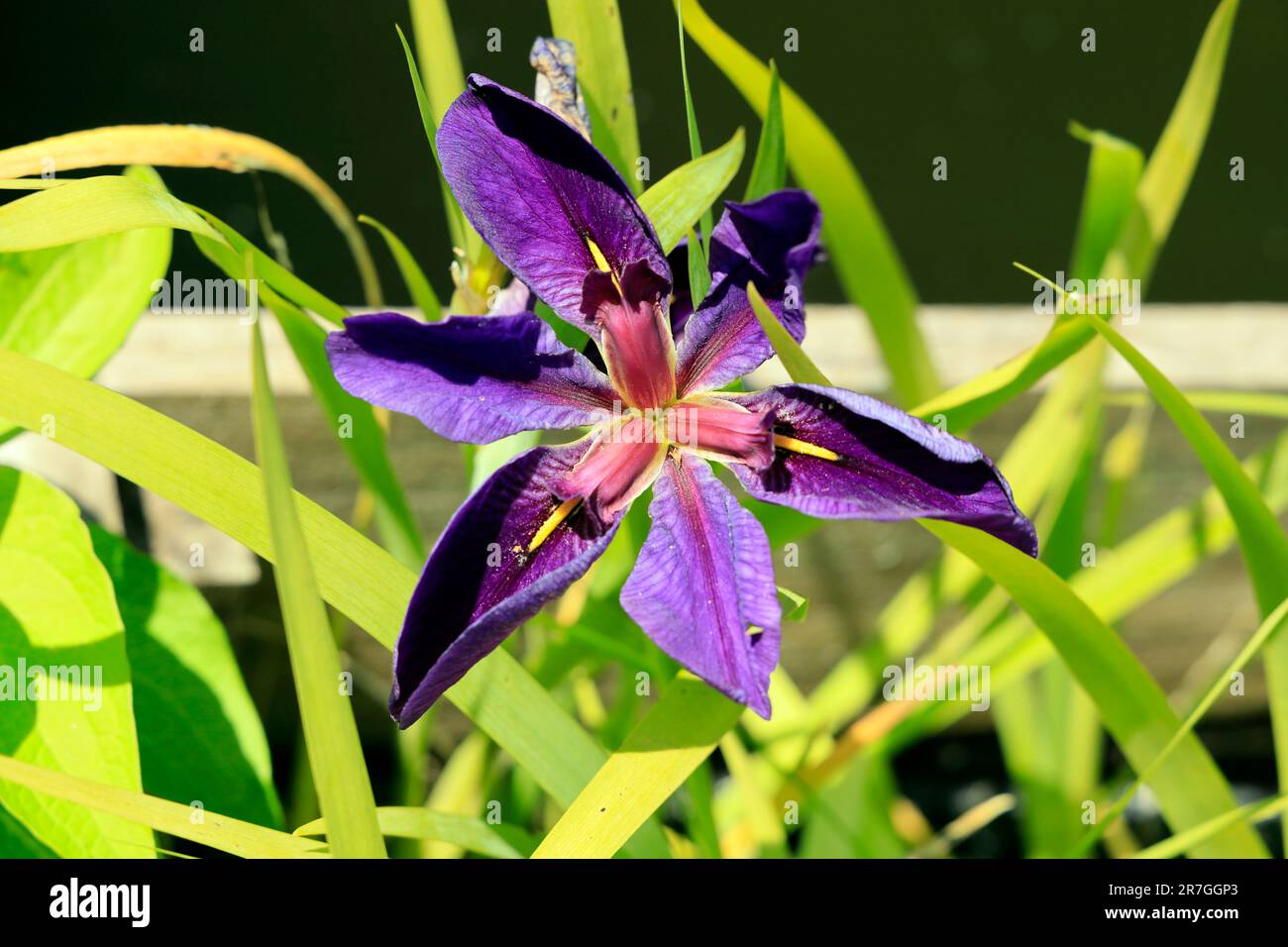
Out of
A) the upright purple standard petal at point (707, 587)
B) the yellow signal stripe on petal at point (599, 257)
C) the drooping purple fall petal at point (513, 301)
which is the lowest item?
the upright purple standard petal at point (707, 587)

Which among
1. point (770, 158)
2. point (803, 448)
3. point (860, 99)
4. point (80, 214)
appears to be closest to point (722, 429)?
point (803, 448)

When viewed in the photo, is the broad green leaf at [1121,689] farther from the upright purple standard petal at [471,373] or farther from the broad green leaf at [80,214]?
the broad green leaf at [80,214]

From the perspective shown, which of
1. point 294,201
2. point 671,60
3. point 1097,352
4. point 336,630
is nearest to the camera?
point 1097,352

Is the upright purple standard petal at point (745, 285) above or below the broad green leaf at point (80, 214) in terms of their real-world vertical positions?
below

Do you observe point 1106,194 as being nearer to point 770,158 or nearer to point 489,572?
point 770,158

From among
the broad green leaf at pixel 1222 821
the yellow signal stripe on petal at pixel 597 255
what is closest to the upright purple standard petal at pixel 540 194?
the yellow signal stripe on petal at pixel 597 255

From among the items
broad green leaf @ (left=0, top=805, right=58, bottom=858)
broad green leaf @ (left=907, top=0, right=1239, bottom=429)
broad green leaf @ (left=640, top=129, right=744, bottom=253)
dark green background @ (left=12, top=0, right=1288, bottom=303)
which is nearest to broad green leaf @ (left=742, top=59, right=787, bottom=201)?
broad green leaf @ (left=640, top=129, right=744, bottom=253)
